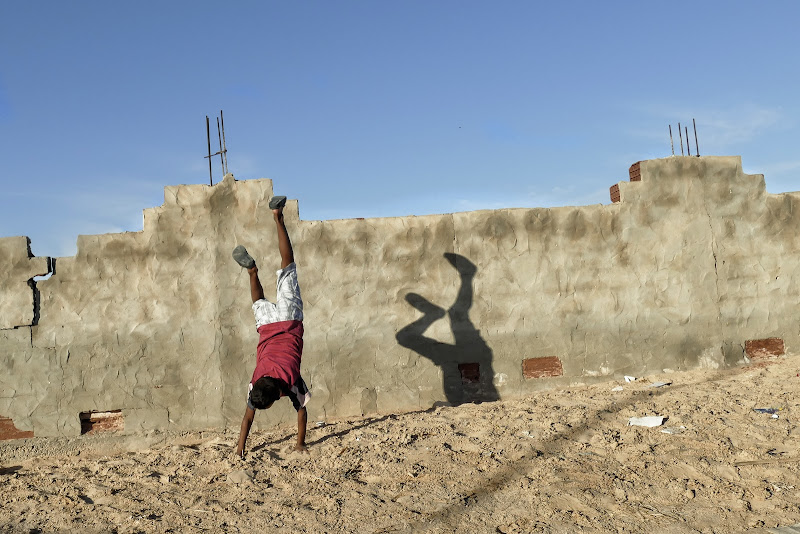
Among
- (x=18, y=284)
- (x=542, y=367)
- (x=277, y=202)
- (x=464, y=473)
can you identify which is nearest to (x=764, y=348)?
(x=542, y=367)

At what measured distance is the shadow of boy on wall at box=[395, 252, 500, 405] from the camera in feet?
22.5

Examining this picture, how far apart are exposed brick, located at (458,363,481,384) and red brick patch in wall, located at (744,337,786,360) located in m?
2.78

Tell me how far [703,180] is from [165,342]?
5.57 meters

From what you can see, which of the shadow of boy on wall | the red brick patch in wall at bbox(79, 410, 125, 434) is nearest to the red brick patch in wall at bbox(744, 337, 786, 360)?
the shadow of boy on wall

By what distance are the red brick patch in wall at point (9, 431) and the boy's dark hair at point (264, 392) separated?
274 centimetres

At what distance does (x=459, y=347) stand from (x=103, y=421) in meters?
3.42

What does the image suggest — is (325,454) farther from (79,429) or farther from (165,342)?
(79,429)

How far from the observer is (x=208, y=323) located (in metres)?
6.69

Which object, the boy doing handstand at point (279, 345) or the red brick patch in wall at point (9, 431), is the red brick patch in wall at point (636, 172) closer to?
the boy doing handstand at point (279, 345)

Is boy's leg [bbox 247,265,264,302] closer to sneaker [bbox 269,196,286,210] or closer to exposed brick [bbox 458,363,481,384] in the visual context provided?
sneaker [bbox 269,196,286,210]

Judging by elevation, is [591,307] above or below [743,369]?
above

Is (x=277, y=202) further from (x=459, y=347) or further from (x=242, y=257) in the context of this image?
(x=459, y=347)

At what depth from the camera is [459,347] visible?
22.6 ft

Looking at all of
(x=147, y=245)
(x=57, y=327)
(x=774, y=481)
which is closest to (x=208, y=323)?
(x=147, y=245)
